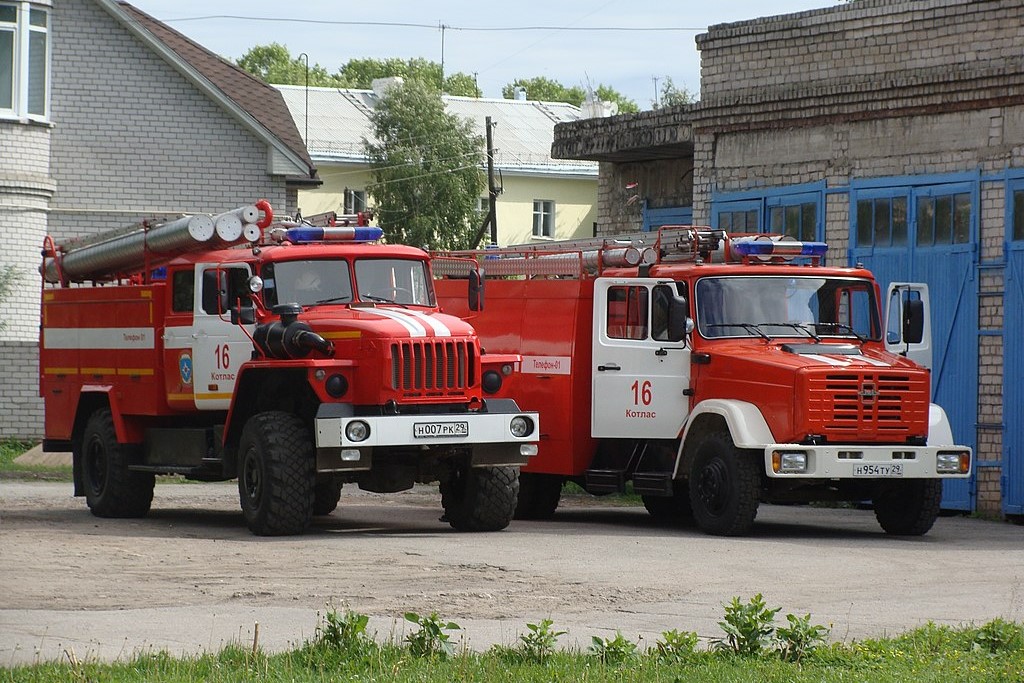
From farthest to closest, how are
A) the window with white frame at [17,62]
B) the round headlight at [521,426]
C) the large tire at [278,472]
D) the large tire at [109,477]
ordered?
the window with white frame at [17,62]
the large tire at [109,477]
the round headlight at [521,426]
the large tire at [278,472]

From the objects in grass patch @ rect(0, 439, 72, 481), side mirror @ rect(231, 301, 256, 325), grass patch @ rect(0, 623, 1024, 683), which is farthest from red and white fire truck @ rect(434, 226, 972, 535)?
grass patch @ rect(0, 439, 72, 481)

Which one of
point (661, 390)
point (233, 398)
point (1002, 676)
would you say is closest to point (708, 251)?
point (661, 390)

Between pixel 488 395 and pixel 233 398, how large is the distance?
2163mm

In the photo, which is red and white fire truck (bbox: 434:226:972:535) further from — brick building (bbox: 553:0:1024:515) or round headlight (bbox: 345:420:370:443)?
round headlight (bbox: 345:420:370:443)

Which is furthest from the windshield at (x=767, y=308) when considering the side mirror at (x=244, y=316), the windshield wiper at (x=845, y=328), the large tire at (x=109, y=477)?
the large tire at (x=109, y=477)

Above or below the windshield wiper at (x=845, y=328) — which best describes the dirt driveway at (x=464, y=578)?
below

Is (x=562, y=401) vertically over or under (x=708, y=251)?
under

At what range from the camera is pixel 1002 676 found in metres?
8.13

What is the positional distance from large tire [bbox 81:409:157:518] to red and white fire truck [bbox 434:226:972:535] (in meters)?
3.67

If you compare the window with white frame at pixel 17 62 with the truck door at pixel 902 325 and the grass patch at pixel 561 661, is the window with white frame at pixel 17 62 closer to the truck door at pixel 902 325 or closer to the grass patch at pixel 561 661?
the truck door at pixel 902 325

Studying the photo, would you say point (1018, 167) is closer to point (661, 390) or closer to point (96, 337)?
point (661, 390)

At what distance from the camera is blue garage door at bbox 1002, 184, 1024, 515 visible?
18.2 m

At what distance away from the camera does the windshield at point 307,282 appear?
1570 centimetres

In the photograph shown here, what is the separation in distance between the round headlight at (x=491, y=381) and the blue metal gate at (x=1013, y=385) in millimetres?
5828
